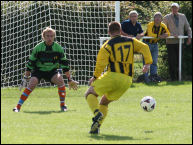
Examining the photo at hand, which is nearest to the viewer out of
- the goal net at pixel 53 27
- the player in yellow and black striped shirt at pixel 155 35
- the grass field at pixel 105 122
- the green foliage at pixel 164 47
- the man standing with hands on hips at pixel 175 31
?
the grass field at pixel 105 122

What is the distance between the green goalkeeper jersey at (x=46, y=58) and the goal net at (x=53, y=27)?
4.42m

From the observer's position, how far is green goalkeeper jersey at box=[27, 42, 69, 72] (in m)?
11.1

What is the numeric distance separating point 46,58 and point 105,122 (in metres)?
2.25

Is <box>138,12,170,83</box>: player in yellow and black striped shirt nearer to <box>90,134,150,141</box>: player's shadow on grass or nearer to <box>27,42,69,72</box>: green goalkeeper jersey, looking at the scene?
<box>27,42,69,72</box>: green goalkeeper jersey

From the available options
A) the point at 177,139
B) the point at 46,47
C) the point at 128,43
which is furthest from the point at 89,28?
the point at 177,139

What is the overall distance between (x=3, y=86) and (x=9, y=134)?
25.9 ft

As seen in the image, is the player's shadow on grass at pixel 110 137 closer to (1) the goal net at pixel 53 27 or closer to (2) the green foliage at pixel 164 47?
(1) the goal net at pixel 53 27

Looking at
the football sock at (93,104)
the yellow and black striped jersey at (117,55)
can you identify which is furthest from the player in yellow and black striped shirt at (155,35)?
the football sock at (93,104)

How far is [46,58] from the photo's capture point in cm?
1116

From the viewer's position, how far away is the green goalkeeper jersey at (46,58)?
1108 cm

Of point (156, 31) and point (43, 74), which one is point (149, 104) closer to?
point (43, 74)

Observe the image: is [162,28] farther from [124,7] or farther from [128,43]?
[128,43]

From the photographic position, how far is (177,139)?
7641 millimetres

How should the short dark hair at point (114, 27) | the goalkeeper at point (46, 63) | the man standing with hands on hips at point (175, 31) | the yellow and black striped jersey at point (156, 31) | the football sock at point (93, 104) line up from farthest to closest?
the man standing with hands on hips at point (175, 31) < the yellow and black striped jersey at point (156, 31) < the goalkeeper at point (46, 63) < the short dark hair at point (114, 27) < the football sock at point (93, 104)
